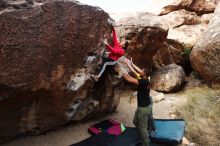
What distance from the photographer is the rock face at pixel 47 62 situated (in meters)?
5.83

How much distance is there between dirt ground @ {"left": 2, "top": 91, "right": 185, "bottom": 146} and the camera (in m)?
6.91

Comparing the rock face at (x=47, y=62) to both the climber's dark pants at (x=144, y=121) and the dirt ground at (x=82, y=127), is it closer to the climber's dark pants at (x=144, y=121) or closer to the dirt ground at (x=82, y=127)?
the dirt ground at (x=82, y=127)

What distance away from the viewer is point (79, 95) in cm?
710

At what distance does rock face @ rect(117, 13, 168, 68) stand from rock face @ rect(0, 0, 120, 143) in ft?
8.03

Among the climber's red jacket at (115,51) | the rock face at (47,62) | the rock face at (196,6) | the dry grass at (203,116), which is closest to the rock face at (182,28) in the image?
the rock face at (196,6)

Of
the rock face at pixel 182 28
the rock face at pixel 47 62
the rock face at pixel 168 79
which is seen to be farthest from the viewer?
the rock face at pixel 182 28

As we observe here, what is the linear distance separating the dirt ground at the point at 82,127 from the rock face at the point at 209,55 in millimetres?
1237

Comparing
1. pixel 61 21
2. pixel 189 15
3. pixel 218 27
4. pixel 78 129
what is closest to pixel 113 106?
pixel 78 129

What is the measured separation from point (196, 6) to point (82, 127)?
296 inches

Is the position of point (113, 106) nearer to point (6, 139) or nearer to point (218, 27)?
point (6, 139)

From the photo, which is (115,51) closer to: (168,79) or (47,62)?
(47,62)

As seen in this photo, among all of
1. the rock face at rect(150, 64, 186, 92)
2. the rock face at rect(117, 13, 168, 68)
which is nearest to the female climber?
the rock face at rect(117, 13, 168, 68)

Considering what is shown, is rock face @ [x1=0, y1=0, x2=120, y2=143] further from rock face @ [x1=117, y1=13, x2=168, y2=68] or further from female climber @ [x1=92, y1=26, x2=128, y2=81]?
rock face @ [x1=117, y1=13, x2=168, y2=68]

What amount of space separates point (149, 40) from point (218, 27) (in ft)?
6.65
